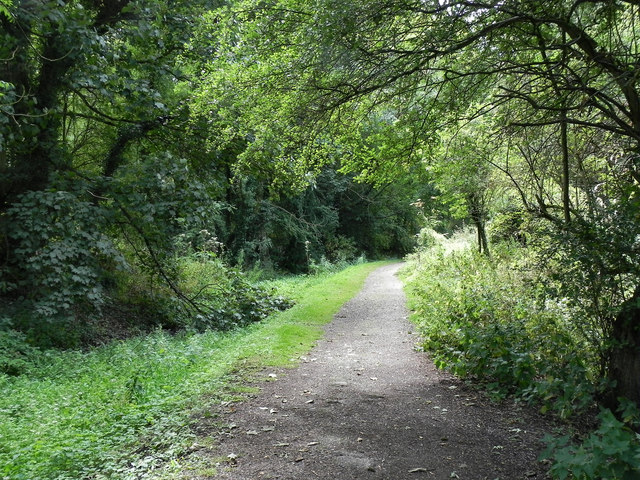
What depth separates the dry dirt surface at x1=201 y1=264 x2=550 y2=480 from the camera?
404cm

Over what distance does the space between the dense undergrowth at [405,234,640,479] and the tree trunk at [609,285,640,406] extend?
16 centimetres

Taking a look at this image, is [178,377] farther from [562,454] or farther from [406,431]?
[562,454]

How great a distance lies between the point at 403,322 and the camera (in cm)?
1128

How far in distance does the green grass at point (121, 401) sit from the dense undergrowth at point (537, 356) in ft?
9.02

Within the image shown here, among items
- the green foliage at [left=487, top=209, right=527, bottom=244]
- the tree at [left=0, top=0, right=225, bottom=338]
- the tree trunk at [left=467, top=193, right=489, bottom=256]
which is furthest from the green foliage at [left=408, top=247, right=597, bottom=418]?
the tree at [left=0, top=0, right=225, bottom=338]

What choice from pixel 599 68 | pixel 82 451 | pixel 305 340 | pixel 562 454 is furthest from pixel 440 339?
pixel 82 451

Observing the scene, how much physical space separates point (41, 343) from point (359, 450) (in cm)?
659

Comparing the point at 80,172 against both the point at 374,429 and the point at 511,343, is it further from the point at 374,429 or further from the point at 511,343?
the point at 511,343

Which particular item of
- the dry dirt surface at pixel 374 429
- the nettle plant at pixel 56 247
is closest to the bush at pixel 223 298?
the nettle plant at pixel 56 247

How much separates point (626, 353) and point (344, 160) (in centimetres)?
539

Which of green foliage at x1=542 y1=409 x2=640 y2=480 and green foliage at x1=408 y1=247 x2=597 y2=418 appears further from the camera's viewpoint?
green foliage at x1=408 y1=247 x2=597 y2=418

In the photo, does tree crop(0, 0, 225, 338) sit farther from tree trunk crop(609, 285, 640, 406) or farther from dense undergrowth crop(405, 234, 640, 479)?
tree trunk crop(609, 285, 640, 406)

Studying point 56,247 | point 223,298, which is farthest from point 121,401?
point 223,298

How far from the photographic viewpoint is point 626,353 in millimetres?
5086
